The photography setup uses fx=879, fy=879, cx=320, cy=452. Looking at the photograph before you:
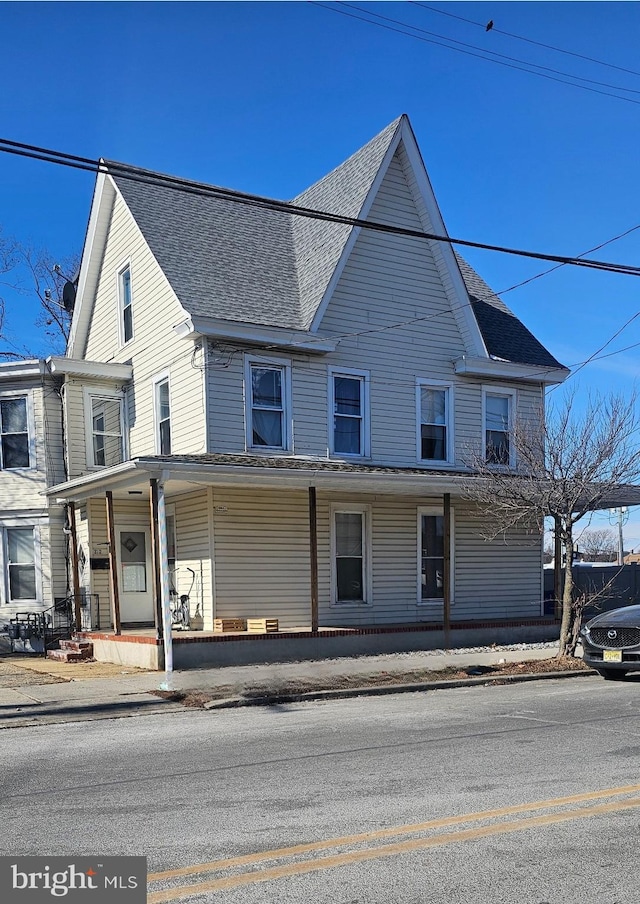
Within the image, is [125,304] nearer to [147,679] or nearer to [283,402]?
[283,402]

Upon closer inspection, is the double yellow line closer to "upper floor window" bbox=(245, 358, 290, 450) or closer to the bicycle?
the bicycle

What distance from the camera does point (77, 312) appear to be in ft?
75.5

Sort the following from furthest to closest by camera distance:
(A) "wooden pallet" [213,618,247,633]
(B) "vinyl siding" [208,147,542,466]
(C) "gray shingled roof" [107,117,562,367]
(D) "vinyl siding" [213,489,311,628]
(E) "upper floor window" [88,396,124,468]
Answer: (E) "upper floor window" [88,396,124,468] < (B) "vinyl siding" [208,147,542,466] < (C) "gray shingled roof" [107,117,562,367] < (D) "vinyl siding" [213,489,311,628] < (A) "wooden pallet" [213,618,247,633]

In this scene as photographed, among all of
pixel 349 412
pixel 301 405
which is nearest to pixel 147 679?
pixel 301 405

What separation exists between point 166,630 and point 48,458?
7580mm

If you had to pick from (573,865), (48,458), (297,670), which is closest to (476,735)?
(573,865)

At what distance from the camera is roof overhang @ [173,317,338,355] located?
16750 millimetres

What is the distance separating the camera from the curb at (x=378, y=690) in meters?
11.9

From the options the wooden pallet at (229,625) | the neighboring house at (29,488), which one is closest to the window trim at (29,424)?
the neighboring house at (29,488)

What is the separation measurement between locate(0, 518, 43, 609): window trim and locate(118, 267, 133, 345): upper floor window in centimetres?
490

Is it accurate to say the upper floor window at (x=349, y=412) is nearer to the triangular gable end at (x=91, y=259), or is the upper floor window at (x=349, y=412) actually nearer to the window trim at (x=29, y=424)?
the window trim at (x=29, y=424)

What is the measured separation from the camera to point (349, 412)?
19.0 m

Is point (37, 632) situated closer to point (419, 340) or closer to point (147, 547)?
point (147, 547)

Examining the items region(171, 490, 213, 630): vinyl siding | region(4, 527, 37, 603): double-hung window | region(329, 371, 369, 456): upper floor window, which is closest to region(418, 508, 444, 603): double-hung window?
region(329, 371, 369, 456): upper floor window
